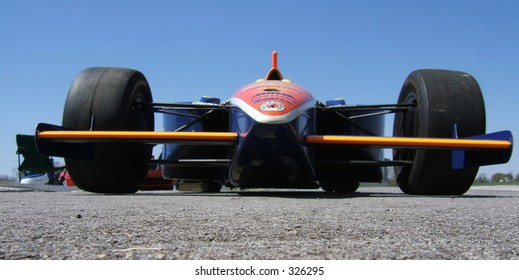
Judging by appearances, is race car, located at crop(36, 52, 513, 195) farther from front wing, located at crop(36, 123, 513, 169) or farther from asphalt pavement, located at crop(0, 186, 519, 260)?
asphalt pavement, located at crop(0, 186, 519, 260)

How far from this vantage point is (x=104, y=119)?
22.2 feet

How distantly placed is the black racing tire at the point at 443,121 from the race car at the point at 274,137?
0.04ft

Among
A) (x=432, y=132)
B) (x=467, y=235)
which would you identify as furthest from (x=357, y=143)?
(x=467, y=235)

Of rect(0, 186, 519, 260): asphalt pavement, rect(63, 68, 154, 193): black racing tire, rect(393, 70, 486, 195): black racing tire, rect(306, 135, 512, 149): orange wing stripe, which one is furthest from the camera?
rect(63, 68, 154, 193): black racing tire

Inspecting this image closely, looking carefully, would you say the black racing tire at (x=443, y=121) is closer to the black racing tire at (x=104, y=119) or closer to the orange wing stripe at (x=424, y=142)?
the orange wing stripe at (x=424, y=142)

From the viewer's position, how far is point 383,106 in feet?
24.2

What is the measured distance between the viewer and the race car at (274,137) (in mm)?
5902

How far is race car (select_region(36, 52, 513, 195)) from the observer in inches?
232

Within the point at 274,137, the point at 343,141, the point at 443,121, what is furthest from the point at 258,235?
the point at 443,121

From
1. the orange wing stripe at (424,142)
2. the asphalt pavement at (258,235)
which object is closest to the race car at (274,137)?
the orange wing stripe at (424,142)

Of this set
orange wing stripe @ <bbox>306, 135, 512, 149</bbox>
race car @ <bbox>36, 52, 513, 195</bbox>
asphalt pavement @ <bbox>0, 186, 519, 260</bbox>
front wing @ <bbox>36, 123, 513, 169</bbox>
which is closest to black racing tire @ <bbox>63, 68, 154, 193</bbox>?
race car @ <bbox>36, 52, 513, 195</bbox>

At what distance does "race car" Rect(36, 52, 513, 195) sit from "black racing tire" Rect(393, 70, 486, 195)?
0.01 metres

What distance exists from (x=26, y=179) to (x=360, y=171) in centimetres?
1587

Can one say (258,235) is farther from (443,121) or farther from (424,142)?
(443,121)
